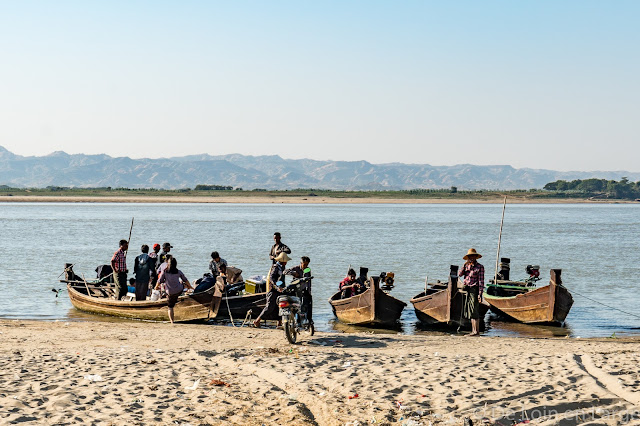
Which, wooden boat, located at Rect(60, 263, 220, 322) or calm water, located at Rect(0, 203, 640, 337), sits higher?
wooden boat, located at Rect(60, 263, 220, 322)

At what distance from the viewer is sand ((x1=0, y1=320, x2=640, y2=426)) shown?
894cm

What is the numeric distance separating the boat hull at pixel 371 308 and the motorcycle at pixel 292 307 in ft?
15.6

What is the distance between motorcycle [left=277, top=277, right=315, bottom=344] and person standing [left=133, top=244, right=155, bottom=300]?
5.83m

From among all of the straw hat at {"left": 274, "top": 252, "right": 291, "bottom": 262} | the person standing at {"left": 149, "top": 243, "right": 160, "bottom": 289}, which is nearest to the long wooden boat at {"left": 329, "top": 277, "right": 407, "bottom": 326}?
the straw hat at {"left": 274, "top": 252, "right": 291, "bottom": 262}

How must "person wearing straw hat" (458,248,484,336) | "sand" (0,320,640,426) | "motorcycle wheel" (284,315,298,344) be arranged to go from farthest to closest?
"person wearing straw hat" (458,248,484,336) → "motorcycle wheel" (284,315,298,344) → "sand" (0,320,640,426)

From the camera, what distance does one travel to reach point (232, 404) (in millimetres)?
9570

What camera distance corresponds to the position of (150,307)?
1900 cm

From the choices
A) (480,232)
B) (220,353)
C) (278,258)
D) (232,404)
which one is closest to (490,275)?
(278,258)

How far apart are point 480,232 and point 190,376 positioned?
63039mm

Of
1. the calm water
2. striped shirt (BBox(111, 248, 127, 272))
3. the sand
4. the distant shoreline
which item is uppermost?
striped shirt (BBox(111, 248, 127, 272))

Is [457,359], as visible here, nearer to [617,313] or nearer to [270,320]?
[270,320]

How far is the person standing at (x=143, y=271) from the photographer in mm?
18734

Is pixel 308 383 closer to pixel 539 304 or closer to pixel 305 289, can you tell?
pixel 305 289

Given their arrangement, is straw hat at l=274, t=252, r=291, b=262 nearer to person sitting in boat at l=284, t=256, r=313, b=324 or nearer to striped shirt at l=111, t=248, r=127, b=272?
person sitting in boat at l=284, t=256, r=313, b=324
